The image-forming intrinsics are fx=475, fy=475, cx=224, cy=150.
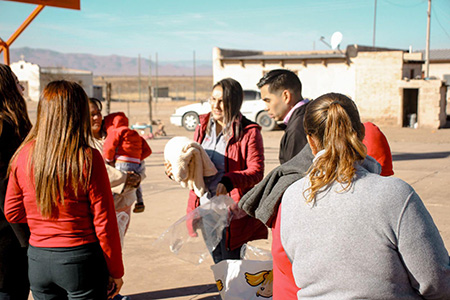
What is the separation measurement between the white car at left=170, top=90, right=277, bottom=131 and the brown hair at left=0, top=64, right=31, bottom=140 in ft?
51.8

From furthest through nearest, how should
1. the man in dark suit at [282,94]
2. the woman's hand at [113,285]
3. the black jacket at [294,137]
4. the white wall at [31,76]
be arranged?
the white wall at [31,76]
the man in dark suit at [282,94]
the black jacket at [294,137]
the woman's hand at [113,285]

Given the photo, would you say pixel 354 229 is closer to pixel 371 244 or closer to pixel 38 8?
pixel 371 244

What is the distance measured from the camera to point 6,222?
8.90 feet

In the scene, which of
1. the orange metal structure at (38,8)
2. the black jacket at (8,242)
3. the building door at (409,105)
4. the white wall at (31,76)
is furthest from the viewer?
the white wall at (31,76)

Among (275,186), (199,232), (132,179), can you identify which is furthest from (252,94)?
(275,186)

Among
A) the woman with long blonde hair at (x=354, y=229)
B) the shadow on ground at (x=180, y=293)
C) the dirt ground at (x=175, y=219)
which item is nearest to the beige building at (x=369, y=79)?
the dirt ground at (x=175, y=219)

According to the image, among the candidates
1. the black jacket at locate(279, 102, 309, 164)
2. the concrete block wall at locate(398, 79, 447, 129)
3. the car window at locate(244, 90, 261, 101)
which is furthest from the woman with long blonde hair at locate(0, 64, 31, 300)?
the concrete block wall at locate(398, 79, 447, 129)

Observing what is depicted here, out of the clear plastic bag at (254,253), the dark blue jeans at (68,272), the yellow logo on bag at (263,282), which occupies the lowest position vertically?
the yellow logo on bag at (263,282)

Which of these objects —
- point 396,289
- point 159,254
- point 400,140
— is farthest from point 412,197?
point 400,140

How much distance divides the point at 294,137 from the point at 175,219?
378cm

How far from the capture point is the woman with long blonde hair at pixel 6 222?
8.79ft

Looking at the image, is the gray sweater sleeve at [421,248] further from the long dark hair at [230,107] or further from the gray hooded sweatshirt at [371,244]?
the long dark hair at [230,107]

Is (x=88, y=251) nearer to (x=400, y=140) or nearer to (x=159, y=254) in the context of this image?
(x=159, y=254)

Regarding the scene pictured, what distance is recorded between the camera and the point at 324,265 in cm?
166
